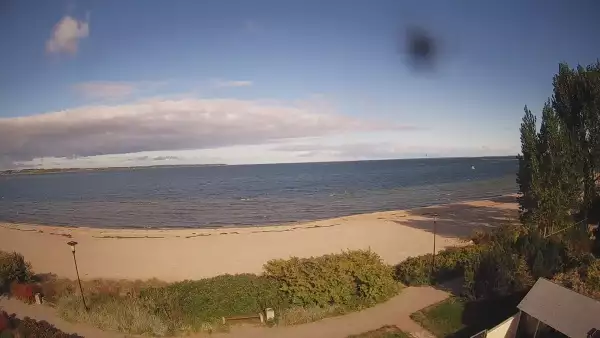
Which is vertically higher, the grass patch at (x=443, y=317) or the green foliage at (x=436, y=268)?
the green foliage at (x=436, y=268)

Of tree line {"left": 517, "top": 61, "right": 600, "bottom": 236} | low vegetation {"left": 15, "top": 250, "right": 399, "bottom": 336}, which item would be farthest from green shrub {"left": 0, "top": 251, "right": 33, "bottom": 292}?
tree line {"left": 517, "top": 61, "right": 600, "bottom": 236}

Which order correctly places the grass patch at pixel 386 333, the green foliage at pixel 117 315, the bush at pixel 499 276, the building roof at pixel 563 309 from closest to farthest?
1. the building roof at pixel 563 309
2. the grass patch at pixel 386 333
3. the green foliage at pixel 117 315
4. the bush at pixel 499 276

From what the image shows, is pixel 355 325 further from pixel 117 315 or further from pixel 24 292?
pixel 24 292

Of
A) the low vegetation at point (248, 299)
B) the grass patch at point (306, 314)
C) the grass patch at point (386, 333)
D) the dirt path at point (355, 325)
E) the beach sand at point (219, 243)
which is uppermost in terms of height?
the low vegetation at point (248, 299)

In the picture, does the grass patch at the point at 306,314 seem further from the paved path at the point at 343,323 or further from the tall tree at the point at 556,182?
the tall tree at the point at 556,182

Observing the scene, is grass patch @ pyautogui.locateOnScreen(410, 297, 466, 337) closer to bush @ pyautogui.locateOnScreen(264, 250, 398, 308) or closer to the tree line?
bush @ pyautogui.locateOnScreen(264, 250, 398, 308)

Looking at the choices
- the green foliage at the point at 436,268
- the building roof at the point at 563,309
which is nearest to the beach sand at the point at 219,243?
the green foliage at the point at 436,268
